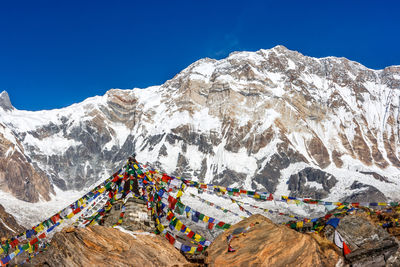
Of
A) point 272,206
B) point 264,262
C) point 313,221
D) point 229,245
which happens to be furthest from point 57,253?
point 272,206

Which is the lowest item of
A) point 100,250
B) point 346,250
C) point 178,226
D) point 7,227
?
point 100,250

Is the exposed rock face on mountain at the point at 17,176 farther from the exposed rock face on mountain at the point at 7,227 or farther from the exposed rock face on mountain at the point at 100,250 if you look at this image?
the exposed rock face on mountain at the point at 100,250

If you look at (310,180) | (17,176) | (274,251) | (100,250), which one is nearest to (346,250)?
(274,251)

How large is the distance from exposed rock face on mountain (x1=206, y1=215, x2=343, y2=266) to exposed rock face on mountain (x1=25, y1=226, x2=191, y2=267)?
1.72 m

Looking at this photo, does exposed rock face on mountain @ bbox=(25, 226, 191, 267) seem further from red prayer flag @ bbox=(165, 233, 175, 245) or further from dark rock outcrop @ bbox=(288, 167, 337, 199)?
dark rock outcrop @ bbox=(288, 167, 337, 199)

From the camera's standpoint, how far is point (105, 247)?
11.2m

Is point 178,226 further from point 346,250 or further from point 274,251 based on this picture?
point 346,250

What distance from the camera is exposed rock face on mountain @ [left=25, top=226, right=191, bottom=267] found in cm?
1071

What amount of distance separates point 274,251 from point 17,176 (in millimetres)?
194445

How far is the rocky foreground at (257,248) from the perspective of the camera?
9906mm

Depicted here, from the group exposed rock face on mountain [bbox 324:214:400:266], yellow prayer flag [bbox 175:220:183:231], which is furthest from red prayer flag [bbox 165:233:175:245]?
exposed rock face on mountain [bbox 324:214:400:266]

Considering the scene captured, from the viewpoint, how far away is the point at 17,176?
18100 cm

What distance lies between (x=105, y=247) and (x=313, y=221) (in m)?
7.33

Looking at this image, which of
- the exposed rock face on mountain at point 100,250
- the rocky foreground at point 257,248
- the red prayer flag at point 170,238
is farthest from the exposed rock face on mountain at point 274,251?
the red prayer flag at point 170,238
